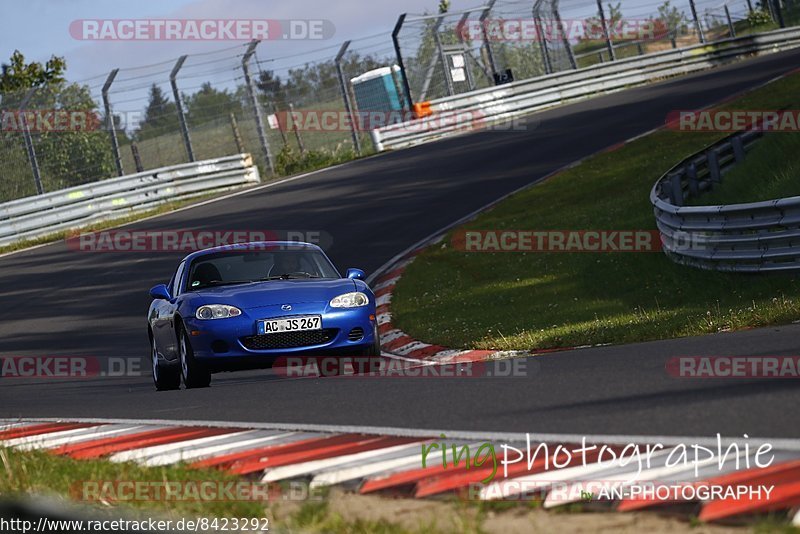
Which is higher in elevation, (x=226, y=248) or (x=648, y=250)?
(x=226, y=248)

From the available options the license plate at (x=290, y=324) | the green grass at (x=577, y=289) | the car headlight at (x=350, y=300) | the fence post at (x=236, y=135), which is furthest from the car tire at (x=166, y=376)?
the fence post at (x=236, y=135)

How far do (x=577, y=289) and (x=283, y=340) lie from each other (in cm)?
523

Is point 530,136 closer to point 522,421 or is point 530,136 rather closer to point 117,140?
point 117,140

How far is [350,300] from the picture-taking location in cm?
1073

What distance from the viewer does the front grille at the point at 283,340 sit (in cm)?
1038

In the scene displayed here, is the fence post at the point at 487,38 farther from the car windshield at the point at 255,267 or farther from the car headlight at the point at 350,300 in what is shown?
the car headlight at the point at 350,300

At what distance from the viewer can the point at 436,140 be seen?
3084 cm

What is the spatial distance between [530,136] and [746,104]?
4.93 m

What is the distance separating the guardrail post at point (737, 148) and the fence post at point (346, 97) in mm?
13608

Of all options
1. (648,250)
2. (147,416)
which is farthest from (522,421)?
(648,250)

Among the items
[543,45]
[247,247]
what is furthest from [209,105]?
[247,247]

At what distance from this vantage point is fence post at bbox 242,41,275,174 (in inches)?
1162

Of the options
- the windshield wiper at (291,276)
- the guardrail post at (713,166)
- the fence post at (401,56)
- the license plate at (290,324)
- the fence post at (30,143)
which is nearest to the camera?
the license plate at (290,324)

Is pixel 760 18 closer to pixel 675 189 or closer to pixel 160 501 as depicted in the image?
pixel 675 189
